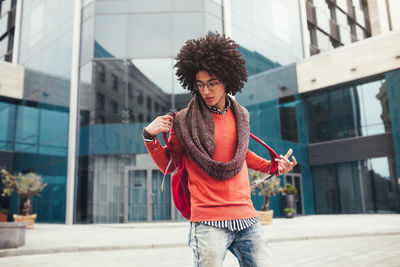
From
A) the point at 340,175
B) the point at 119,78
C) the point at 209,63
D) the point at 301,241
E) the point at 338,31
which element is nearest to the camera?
the point at 209,63

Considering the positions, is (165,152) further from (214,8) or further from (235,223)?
(214,8)

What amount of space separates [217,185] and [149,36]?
1618cm

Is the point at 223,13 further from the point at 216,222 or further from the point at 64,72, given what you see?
the point at 216,222

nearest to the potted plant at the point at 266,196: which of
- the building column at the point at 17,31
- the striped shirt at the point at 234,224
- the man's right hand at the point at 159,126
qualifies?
the striped shirt at the point at 234,224

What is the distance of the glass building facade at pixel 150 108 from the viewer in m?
16.5

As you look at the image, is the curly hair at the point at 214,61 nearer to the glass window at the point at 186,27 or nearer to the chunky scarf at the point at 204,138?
the chunky scarf at the point at 204,138

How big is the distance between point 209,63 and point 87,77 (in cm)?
1623

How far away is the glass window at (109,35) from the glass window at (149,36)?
380 millimetres

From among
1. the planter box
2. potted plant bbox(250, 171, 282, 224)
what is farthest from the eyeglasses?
potted plant bbox(250, 171, 282, 224)

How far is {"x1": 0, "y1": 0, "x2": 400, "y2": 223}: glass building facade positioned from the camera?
1652 cm

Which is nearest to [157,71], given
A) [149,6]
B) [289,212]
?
[149,6]

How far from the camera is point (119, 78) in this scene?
17.0 metres

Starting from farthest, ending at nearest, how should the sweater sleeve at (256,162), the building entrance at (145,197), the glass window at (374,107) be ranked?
the glass window at (374,107) → the building entrance at (145,197) → the sweater sleeve at (256,162)

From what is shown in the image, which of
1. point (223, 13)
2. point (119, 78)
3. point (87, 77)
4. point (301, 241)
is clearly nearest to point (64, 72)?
point (87, 77)
